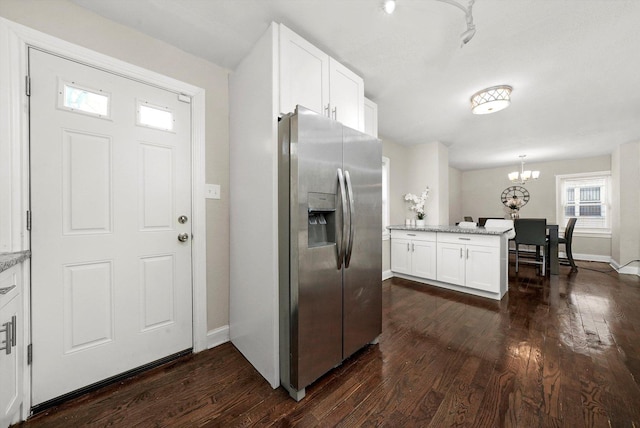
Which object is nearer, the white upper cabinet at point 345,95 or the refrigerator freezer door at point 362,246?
the refrigerator freezer door at point 362,246

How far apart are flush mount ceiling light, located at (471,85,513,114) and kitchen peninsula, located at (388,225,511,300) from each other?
5.00 feet

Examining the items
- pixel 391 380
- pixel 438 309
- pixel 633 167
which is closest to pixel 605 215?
pixel 633 167

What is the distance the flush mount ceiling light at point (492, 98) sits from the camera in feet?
8.21

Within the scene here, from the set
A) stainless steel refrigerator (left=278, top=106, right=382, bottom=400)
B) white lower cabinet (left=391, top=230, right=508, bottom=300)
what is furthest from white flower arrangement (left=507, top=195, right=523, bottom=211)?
stainless steel refrigerator (left=278, top=106, right=382, bottom=400)

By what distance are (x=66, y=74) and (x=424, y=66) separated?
9.00 ft

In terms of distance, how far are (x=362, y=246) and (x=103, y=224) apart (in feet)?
6.02

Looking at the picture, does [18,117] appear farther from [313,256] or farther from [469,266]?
[469,266]

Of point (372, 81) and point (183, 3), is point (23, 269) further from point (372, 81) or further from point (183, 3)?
point (372, 81)

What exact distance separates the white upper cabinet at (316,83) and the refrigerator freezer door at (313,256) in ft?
1.11

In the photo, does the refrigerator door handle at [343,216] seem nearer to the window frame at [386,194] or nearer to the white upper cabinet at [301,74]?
the white upper cabinet at [301,74]

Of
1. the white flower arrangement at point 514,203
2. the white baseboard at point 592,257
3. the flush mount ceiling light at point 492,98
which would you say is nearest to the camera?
the flush mount ceiling light at point 492,98

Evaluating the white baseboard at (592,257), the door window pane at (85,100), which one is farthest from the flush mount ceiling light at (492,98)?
the white baseboard at (592,257)

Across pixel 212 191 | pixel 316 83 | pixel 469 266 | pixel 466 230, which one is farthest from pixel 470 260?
pixel 212 191

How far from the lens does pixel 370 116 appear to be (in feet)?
9.10
